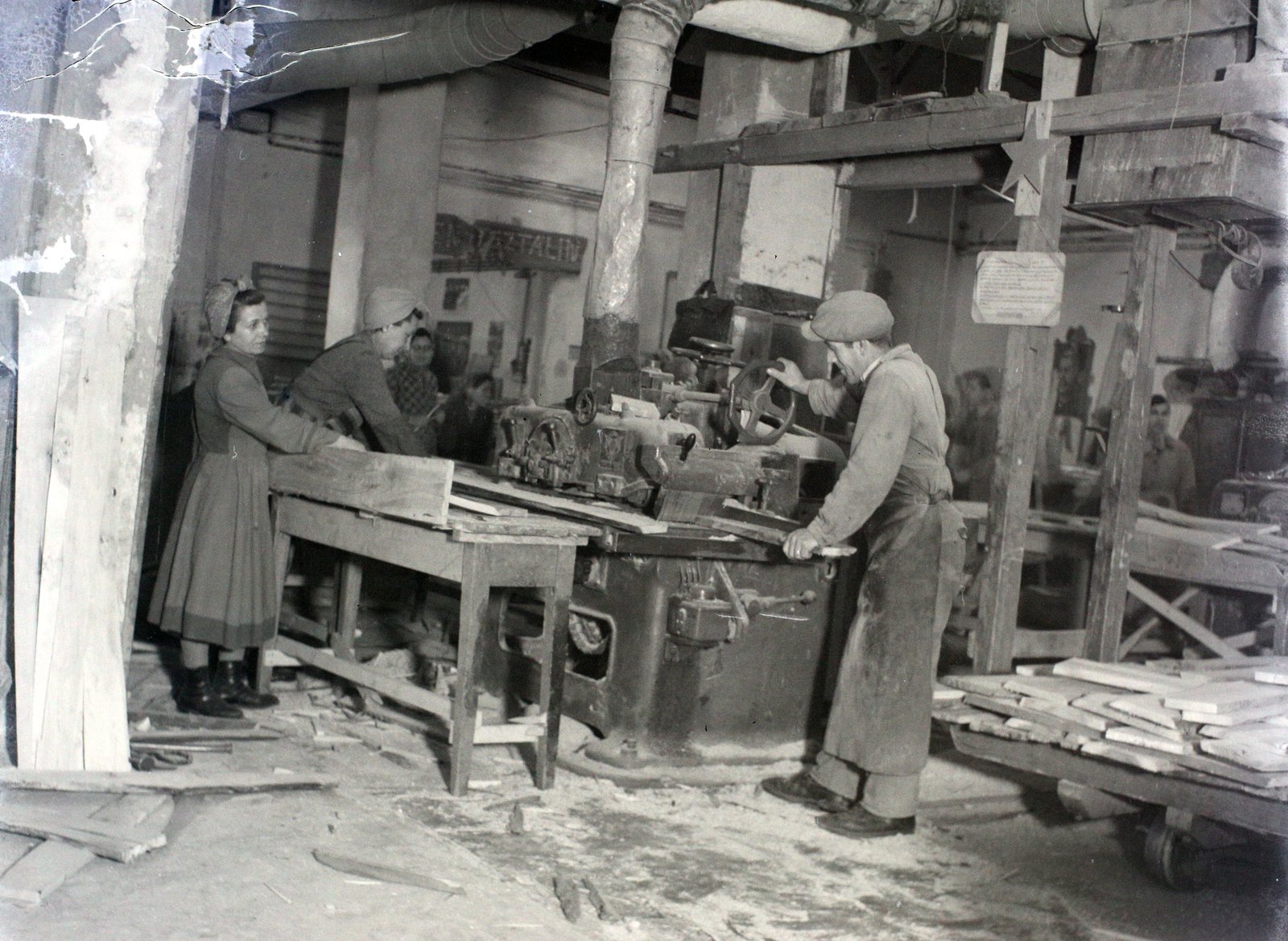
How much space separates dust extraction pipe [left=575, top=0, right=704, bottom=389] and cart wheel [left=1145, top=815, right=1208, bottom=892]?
2918 mm

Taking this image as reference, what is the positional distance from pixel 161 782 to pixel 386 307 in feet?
7.60

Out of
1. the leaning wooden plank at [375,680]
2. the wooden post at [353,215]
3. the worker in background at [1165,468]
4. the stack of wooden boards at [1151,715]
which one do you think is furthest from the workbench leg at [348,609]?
the worker in background at [1165,468]

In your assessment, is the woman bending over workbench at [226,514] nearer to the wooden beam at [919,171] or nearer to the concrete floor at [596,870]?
the concrete floor at [596,870]

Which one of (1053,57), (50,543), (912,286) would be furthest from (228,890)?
(912,286)

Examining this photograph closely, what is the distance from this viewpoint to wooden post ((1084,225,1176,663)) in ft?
17.9

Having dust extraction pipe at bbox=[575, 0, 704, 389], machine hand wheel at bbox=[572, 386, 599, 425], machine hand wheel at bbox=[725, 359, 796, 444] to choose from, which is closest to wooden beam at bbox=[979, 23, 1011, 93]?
dust extraction pipe at bbox=[575, 0, 704, 389]

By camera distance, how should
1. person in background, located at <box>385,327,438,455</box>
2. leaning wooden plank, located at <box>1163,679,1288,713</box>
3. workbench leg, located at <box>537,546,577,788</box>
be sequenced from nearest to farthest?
1. leaning wooden plank, located at <box>1163,679,1288,713</box>
2. workbench leg, located at <box>537,546,577,788</box>
3. person in background, located at <box>385,327,438,455</box>

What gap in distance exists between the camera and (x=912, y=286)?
46.5 feet

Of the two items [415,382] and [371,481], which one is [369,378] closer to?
[371,481]

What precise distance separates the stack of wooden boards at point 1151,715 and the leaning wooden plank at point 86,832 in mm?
2706

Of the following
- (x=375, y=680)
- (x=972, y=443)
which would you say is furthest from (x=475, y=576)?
(x=972, y=443)

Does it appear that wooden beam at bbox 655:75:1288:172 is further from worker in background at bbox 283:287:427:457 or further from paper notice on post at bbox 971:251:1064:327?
worker in background at bbox 283:287:427:457

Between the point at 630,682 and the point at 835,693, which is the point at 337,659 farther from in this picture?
the point at 835,693

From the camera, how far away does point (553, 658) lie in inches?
167
